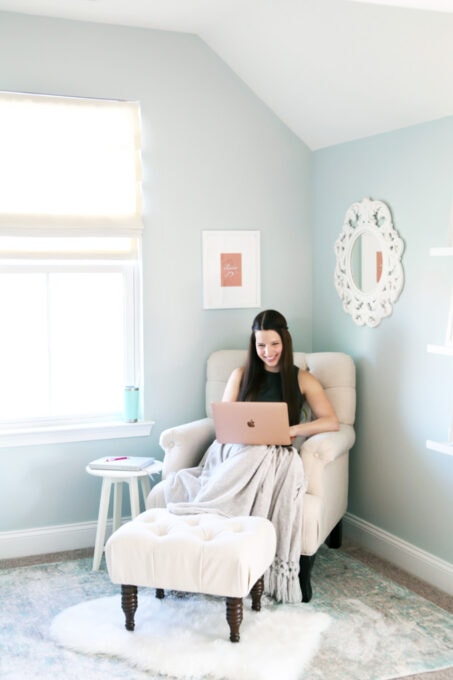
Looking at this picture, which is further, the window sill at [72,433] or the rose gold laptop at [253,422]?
the window sill at [72,433]

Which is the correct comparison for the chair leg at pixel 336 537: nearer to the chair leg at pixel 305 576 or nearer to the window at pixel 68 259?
the chair leg at pixel 305 576

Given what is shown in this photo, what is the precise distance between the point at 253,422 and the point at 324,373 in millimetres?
697

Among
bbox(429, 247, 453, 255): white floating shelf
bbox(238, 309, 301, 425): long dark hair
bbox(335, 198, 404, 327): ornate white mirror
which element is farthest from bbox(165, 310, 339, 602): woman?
bbox(429, 247, 453, 255): white floating shelf

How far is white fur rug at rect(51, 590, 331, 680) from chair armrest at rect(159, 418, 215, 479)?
62 cm

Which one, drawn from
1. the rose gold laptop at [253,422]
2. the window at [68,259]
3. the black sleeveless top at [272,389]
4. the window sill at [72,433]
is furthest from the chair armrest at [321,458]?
the window at [68,259]

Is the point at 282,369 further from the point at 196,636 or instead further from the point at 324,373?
the point at 196,636

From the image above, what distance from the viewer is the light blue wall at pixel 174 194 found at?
3980 millimetres

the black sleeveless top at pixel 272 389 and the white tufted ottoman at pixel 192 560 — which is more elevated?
the black sleeveless top at pixel 272 389

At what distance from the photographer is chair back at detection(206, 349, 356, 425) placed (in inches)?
158

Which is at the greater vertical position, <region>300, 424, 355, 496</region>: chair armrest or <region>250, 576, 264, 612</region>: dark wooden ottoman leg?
<region>300, 424, 355, 496</region>: chair armrest

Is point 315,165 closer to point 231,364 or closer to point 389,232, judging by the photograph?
point 389,232

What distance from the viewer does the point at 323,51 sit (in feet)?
Result: 12.0

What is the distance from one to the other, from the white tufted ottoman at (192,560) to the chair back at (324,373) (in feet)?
3.50

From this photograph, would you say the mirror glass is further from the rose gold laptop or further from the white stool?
the white stool
